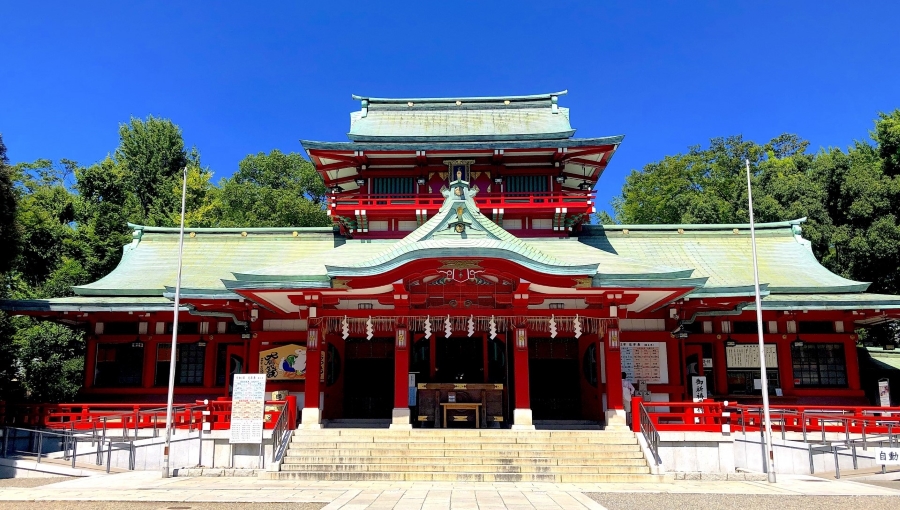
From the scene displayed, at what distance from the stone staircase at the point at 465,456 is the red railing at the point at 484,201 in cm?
854

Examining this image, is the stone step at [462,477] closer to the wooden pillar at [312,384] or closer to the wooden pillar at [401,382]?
the wooden pillar at [401,382]

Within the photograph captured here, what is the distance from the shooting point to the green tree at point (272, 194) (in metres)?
51.0

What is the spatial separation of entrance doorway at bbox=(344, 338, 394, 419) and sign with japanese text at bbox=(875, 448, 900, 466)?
13.4 m

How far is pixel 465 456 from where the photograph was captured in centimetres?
1532

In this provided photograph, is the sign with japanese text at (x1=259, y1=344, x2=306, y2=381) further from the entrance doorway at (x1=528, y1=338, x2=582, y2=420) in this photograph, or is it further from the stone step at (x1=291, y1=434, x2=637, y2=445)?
the entrance doorway at (x1=528, y1=338, x2=582, y2=420)

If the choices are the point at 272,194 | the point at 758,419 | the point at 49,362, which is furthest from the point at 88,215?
the point at 758,419

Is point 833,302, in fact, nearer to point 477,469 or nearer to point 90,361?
point 477,469

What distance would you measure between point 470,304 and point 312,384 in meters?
4.98

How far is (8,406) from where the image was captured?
1786cm

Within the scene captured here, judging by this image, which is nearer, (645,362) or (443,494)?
(443,494)

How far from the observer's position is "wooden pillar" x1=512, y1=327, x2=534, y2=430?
16.8 meters

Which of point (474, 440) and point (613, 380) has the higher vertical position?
point (613, 380)

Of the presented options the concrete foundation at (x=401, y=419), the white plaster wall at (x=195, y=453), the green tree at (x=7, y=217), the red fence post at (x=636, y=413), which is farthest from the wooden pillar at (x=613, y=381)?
the green tree at (x=7, y=217)

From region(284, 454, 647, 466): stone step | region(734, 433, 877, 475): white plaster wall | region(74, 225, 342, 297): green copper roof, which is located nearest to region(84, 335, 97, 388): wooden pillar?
region(74, 225, 342, 297): green copper roof
